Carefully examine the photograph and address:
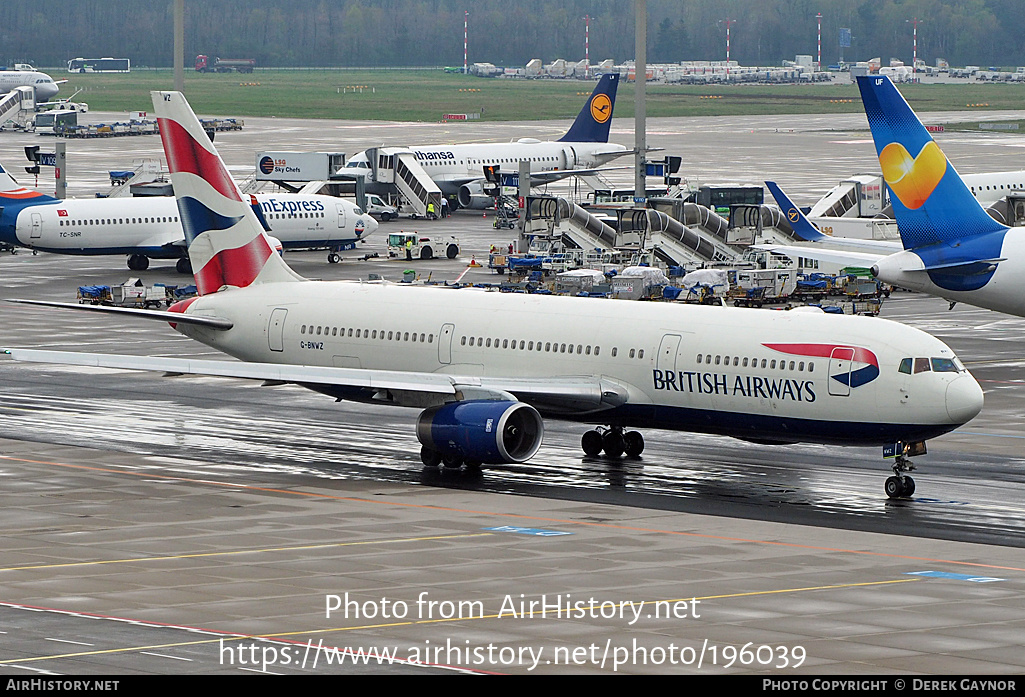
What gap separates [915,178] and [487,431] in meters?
20.5

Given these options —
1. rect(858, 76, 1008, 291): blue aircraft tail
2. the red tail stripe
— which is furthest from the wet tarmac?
the red tail stripe

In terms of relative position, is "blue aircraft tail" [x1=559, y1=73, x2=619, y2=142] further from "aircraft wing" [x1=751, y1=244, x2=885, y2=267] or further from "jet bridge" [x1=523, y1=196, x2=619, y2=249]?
"aircraft wing" [x1=751, y1=244, x2=885, y2=267]

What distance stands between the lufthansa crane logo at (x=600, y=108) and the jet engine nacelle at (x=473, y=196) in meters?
12.1

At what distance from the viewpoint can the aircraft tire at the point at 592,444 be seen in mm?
42062

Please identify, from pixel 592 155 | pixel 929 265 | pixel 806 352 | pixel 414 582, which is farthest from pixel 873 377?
pixel 592 155

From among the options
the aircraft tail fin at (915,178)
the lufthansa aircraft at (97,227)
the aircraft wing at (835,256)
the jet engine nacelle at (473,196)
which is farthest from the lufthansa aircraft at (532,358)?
the jet engine nacelle at (473,196)

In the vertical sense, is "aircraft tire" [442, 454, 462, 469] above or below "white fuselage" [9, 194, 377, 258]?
below

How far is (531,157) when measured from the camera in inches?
4840

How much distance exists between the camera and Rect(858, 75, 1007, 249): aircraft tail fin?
168ft

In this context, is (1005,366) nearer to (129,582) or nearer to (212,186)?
(212,186)

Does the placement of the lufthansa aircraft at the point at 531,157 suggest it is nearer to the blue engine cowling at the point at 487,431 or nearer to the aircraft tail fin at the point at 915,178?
the aircraft tail fin at the point at 915,178

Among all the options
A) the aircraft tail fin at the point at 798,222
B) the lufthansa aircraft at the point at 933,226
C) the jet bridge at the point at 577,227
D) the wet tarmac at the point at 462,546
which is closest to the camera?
the wet tarmac at the point at 462,546

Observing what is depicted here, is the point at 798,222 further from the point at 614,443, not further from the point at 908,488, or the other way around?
the point at 908,488

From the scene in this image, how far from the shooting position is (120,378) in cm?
5553
